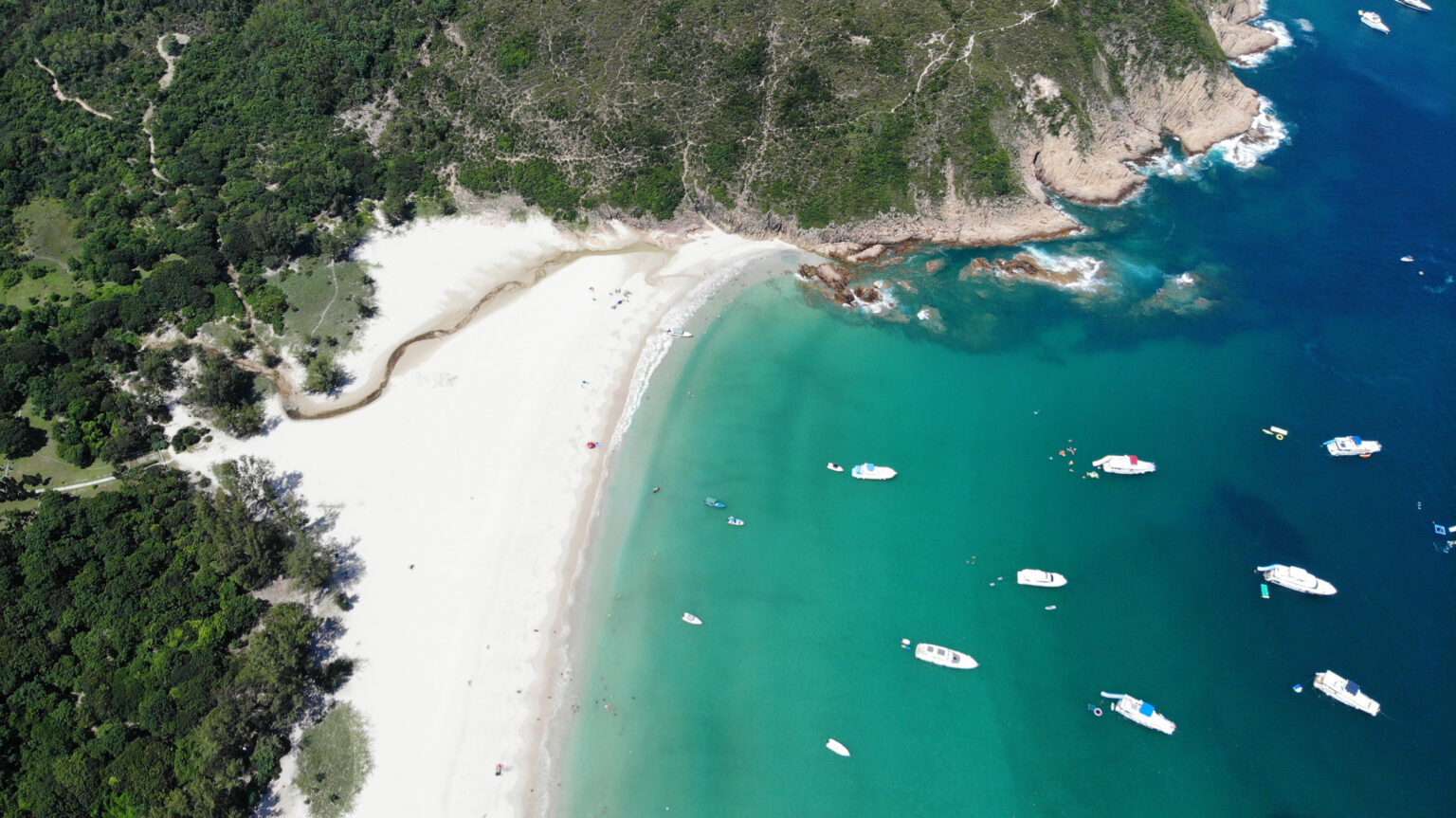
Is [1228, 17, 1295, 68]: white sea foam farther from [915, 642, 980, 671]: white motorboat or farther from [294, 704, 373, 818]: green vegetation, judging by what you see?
[294, 704, 373, 818]: green vegetation

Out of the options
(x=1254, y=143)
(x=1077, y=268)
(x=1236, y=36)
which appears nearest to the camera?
(x=1077, y=268)

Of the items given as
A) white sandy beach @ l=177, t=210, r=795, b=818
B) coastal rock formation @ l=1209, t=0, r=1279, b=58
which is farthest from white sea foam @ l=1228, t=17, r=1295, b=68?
white sandy beach @ l=177, t=210, r=795, b=818

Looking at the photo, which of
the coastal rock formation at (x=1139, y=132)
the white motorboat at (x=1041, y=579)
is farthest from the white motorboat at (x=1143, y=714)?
the coastal rock formation at (x=1139, y=132)

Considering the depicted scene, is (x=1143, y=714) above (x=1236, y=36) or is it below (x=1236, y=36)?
below

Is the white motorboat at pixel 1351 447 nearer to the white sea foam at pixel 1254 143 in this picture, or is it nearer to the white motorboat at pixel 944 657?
the white motorboat at pixel 944 657

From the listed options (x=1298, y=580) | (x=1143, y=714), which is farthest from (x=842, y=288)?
(x=1298, y=580)

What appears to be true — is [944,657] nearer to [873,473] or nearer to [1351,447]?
[873,473]
